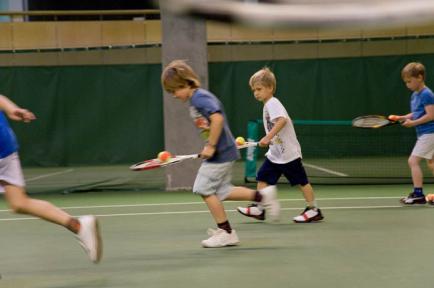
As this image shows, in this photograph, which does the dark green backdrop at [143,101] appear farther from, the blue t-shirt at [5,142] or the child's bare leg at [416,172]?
the blue t-shirt at [5,142]

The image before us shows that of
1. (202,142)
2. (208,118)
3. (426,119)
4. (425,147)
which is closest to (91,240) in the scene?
(208,118)

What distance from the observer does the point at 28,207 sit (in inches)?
175

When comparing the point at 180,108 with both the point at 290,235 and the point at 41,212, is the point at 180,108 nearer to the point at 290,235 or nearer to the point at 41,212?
the point at 290,235

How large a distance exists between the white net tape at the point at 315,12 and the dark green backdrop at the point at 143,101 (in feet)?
32.5

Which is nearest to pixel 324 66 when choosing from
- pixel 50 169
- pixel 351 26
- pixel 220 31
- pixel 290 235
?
pixel 220 31

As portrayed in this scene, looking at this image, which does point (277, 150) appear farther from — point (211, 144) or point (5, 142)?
point (5, 142)

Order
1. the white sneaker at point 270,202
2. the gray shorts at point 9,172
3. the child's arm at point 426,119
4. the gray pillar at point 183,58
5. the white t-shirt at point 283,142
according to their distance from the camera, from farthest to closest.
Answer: the gray pillar at point 183,58 < the child's arm at point 426,119 < the white t-shirt at point 283,142 < the white sneaker at point 270,202 < the gray shorts at point 9,172

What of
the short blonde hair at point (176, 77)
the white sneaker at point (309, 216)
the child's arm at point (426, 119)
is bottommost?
the white sneaker at point (309, 216)

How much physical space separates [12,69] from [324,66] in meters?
5.06

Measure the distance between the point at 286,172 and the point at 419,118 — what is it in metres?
1.59

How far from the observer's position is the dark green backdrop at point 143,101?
11375mm

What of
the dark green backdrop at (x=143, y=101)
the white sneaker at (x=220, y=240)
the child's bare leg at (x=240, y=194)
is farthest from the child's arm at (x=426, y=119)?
the dark green backdrop at (x=143, y=101)

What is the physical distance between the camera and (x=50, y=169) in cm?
1172

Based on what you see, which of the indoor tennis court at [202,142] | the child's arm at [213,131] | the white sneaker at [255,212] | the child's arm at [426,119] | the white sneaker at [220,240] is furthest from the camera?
the child's arm at [426,119]
